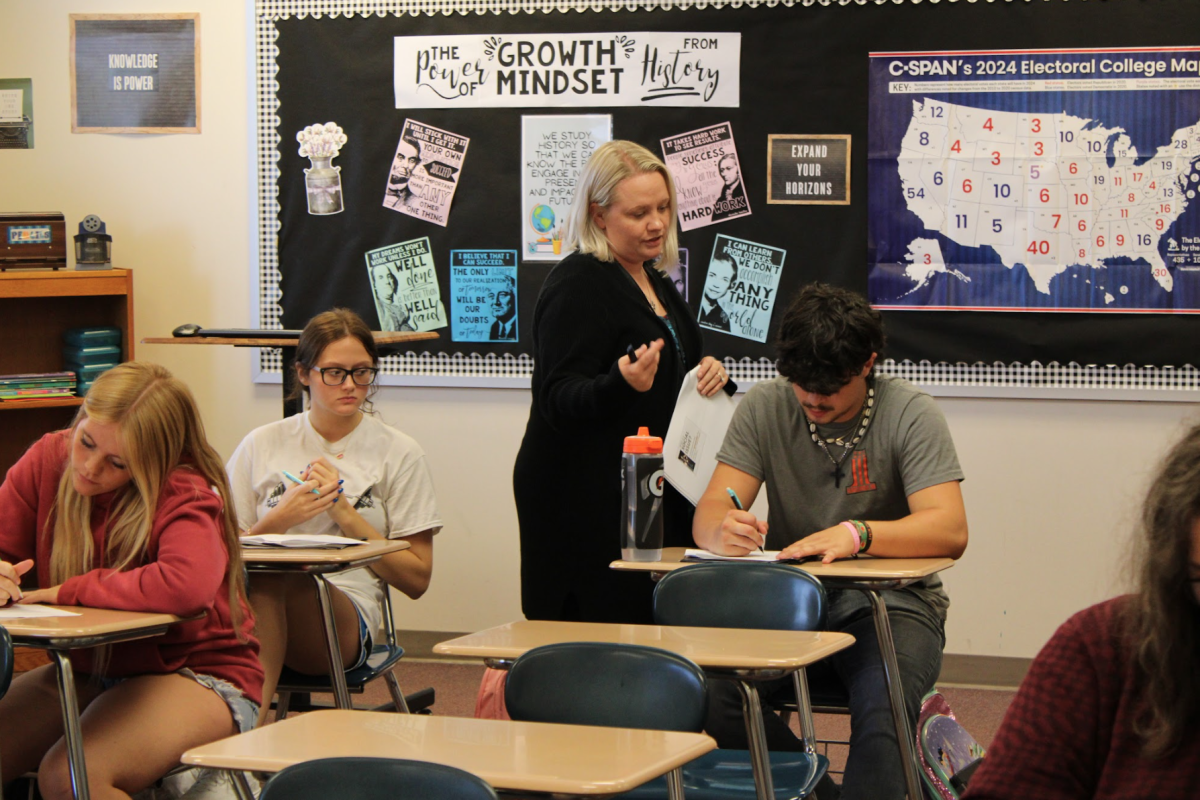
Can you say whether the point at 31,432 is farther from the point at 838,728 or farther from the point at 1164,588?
the point at 1164,588

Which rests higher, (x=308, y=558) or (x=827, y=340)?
(x=827, y=340)

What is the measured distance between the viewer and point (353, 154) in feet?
15.2

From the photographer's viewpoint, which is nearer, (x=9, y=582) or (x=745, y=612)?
(x=9, y=582)

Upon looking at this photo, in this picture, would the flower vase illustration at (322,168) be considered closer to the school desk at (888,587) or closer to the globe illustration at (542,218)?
the globe illustration at (542,218)

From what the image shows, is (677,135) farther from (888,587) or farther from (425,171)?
(888,587)

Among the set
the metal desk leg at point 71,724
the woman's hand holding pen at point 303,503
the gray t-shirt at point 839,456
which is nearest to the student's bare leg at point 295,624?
the woman's hand holding pen at point 303,503

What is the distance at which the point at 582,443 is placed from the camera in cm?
284

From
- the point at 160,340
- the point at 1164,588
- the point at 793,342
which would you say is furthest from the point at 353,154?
the point at 1164,588

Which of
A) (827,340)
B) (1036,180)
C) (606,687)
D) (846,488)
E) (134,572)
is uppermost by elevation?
(1036,180)

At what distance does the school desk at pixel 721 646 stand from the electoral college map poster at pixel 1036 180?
7.64 feet

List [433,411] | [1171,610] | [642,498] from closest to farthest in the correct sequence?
1. [1171,610]
2. [642,498]
3. [433,411]

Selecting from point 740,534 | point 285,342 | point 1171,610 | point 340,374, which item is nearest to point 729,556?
point 740,534

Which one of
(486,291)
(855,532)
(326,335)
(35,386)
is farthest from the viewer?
(486,291)

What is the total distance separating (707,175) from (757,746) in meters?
2.74
